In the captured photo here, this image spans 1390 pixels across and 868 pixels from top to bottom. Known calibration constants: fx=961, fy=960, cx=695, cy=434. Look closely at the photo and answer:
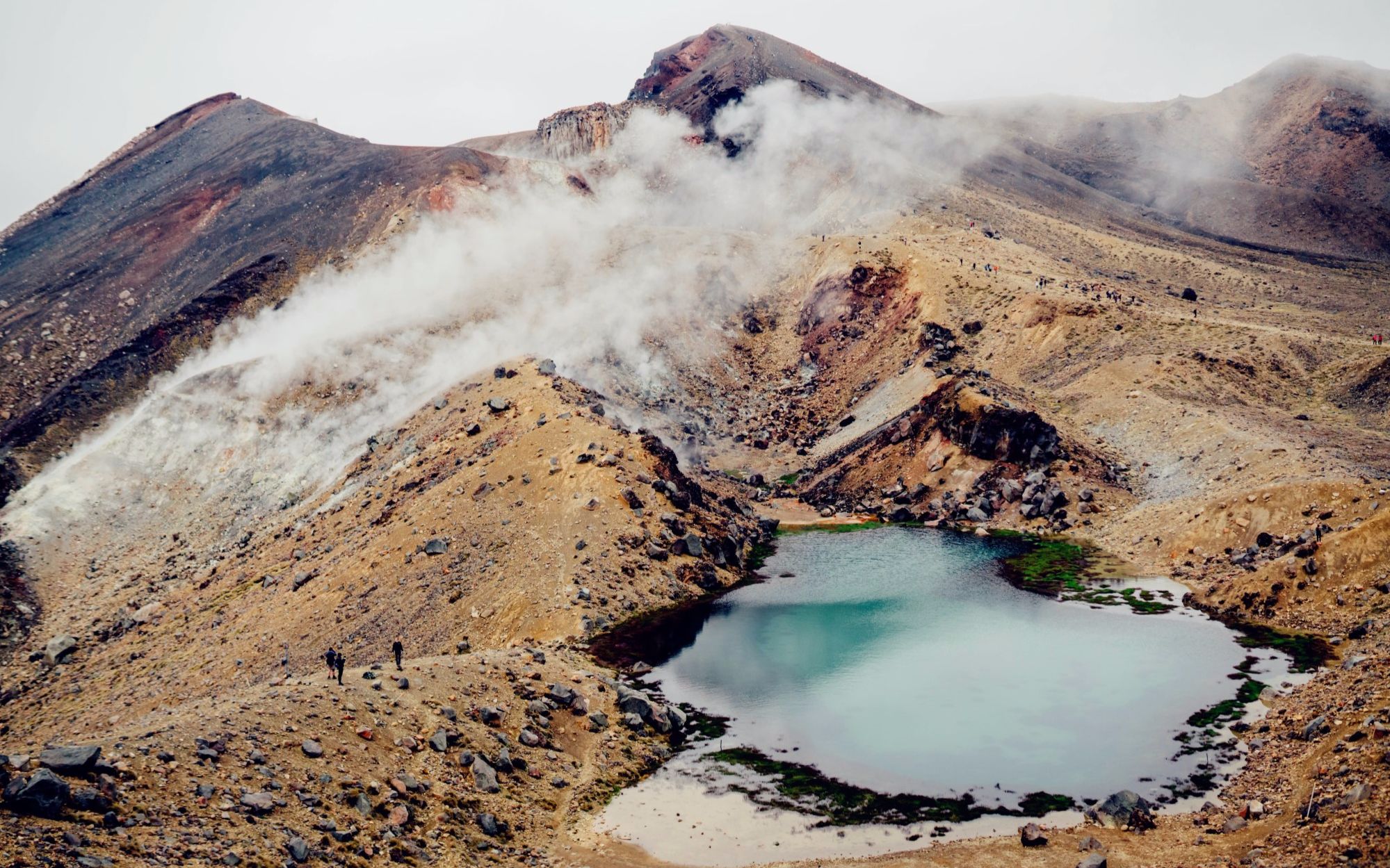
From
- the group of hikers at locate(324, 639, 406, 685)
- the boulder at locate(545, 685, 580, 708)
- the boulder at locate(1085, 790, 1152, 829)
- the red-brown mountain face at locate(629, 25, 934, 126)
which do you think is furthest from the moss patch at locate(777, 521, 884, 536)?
the red-brown mountain face at locate(629, 25, 934, 126)

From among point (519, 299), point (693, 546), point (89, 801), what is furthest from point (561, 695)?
point (519, 299)

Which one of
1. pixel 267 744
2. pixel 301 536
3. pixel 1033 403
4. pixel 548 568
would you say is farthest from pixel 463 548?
pixel 1033 403

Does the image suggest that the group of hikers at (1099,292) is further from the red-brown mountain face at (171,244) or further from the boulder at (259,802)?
the boulder at (259,802)

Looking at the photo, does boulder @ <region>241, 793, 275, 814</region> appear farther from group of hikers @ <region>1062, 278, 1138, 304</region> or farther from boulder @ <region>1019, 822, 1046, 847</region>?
group of hikers @ <region>1062, 278, 1138, 304</region>

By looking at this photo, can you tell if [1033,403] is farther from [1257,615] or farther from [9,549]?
[9,549]

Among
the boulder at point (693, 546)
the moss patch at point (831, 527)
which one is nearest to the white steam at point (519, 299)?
the moss patch at point (831, 527)

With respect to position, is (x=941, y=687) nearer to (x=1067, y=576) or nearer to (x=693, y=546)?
(x=1067, y=576)
